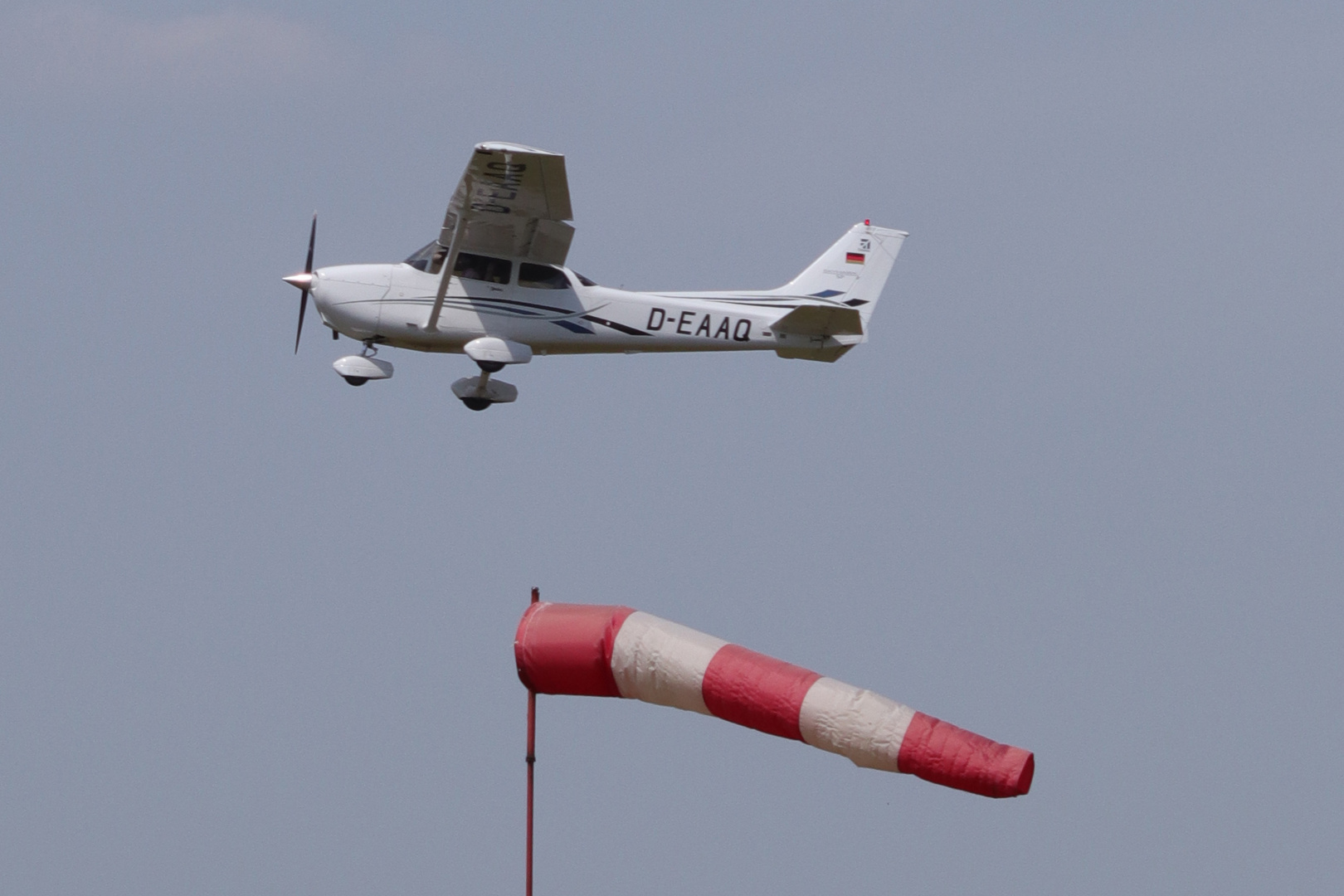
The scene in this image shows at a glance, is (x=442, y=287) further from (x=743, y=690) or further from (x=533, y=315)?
(x=743, y=690)

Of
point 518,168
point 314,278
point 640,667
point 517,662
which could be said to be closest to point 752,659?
point 640,667

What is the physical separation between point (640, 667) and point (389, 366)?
32.2 ft

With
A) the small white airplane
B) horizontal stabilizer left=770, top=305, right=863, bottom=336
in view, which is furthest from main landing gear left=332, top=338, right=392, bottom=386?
horizontal stabilizer left=770, top=305, right=863, bottom=336

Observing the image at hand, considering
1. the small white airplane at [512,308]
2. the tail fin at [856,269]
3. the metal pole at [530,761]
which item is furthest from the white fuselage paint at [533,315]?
the metal pole at [530,761]

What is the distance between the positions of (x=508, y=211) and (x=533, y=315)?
1.45 m

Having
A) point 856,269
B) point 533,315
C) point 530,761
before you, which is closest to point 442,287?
point 533,315

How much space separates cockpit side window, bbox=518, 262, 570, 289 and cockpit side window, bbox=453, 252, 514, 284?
18 cm

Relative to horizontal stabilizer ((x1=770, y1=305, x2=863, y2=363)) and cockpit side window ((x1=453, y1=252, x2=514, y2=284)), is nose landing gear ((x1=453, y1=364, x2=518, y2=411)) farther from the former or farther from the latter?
horizontal stabilizer ((x1=770, y1=305, x2=863, y2=363))

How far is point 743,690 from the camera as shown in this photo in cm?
1670

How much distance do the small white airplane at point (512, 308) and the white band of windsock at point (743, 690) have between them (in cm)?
869

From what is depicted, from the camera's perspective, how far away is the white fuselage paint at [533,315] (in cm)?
2588

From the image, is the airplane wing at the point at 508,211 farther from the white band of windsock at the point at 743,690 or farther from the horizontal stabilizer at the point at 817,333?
the white band of windsock at the point at 743,690

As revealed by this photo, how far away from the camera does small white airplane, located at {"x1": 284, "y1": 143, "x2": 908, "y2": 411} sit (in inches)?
1009

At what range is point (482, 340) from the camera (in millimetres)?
25750
